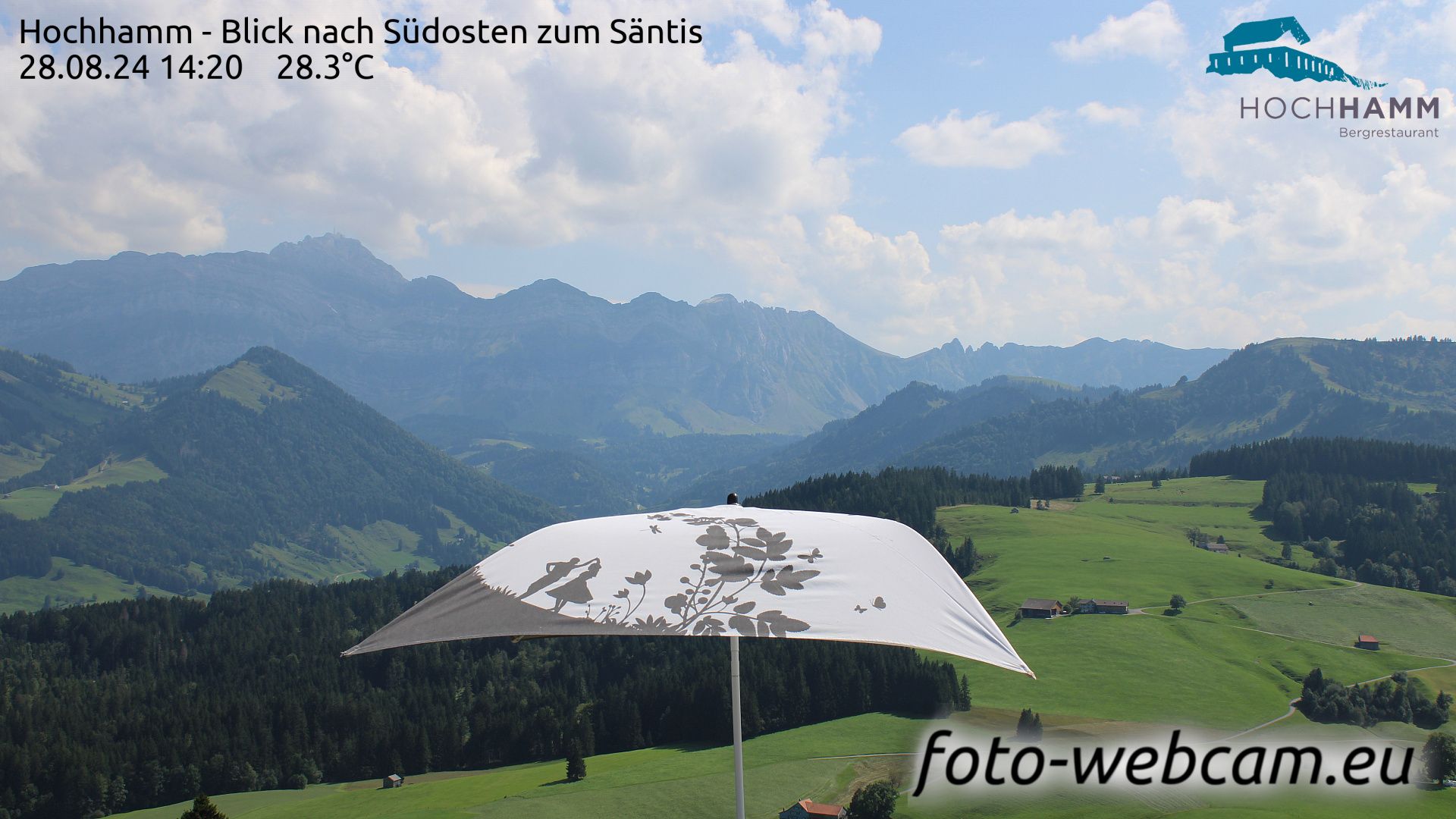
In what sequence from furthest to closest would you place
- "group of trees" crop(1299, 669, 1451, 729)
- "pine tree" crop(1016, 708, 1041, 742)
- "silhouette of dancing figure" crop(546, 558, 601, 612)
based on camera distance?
1. "group of trees" crop(1299, 669, 1451, 729)
2. "pine tree" crop(1016, 708, 1041, 742)
3. "silhouette of dancing figure" crop(546, 558, 601, 612)

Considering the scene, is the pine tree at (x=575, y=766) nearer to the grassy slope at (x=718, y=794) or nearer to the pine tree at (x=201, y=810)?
the grassy slope at (x=718, y=794)

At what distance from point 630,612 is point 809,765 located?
92.2 m

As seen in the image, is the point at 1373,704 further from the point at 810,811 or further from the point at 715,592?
the point at 715,592

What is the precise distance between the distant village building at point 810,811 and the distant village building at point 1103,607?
8948cm

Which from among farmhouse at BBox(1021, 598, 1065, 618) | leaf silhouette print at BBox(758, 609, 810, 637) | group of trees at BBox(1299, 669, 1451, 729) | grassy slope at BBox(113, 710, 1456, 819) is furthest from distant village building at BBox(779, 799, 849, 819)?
farmhouse at BBox(1021, 598, 1065, 618)

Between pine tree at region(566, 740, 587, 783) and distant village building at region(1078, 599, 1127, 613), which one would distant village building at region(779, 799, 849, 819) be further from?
distant village building at region(1078, 599, 1127, 613)

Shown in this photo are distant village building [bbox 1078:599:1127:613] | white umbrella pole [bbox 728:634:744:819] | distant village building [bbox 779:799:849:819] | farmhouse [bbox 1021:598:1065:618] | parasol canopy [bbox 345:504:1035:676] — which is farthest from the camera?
farmhouse [bbox 1021:598:1065:618]

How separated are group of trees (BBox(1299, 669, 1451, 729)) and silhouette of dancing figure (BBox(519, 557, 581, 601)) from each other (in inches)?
5135

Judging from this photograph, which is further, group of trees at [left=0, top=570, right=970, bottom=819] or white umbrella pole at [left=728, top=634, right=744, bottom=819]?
group of trees at [left=0, top=570, right=970, bottom=819]

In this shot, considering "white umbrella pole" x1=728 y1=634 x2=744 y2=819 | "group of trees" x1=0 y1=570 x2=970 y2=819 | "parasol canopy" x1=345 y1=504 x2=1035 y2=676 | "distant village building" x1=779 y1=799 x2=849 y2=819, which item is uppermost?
"parasol canopy" x1=345 y1=504 x2=1035 y2=676

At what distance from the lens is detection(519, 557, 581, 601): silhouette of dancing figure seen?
443 inches

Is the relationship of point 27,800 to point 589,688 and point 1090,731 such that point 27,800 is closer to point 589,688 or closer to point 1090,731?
point 589,688

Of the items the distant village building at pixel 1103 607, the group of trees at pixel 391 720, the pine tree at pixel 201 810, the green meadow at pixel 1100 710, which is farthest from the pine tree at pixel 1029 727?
the pine tree at pixel 201 810

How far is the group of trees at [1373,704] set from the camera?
115m
